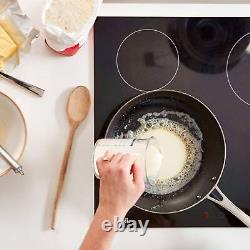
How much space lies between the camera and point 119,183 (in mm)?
735

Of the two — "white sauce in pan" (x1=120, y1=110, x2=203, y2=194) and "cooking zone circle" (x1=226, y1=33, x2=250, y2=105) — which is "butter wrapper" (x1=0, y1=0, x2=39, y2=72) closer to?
"white sauce in pan" (x1=120, y1=110, x2=203, y2=194)

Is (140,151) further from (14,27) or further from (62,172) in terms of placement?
(14,27)

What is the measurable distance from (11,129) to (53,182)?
0.13m

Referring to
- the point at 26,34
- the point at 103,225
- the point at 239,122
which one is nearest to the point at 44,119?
the point at 26,34

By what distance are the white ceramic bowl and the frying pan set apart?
16 centimetres

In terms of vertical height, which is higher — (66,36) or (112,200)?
(66,36)

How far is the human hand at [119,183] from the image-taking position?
2.41 ft

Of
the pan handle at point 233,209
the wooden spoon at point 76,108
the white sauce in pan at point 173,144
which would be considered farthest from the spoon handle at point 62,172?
the pan handle at point 233,209

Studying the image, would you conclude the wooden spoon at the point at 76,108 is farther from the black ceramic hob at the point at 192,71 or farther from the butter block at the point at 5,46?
the butter block at the point at 5,46

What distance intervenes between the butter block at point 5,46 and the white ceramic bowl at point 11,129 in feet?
0.26

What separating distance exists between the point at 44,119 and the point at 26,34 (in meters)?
A: 0.17

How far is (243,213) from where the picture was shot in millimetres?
901

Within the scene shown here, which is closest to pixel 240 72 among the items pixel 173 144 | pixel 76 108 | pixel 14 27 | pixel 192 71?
pixel 192 71

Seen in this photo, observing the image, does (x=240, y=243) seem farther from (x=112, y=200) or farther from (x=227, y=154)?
(x=112, y=200)
